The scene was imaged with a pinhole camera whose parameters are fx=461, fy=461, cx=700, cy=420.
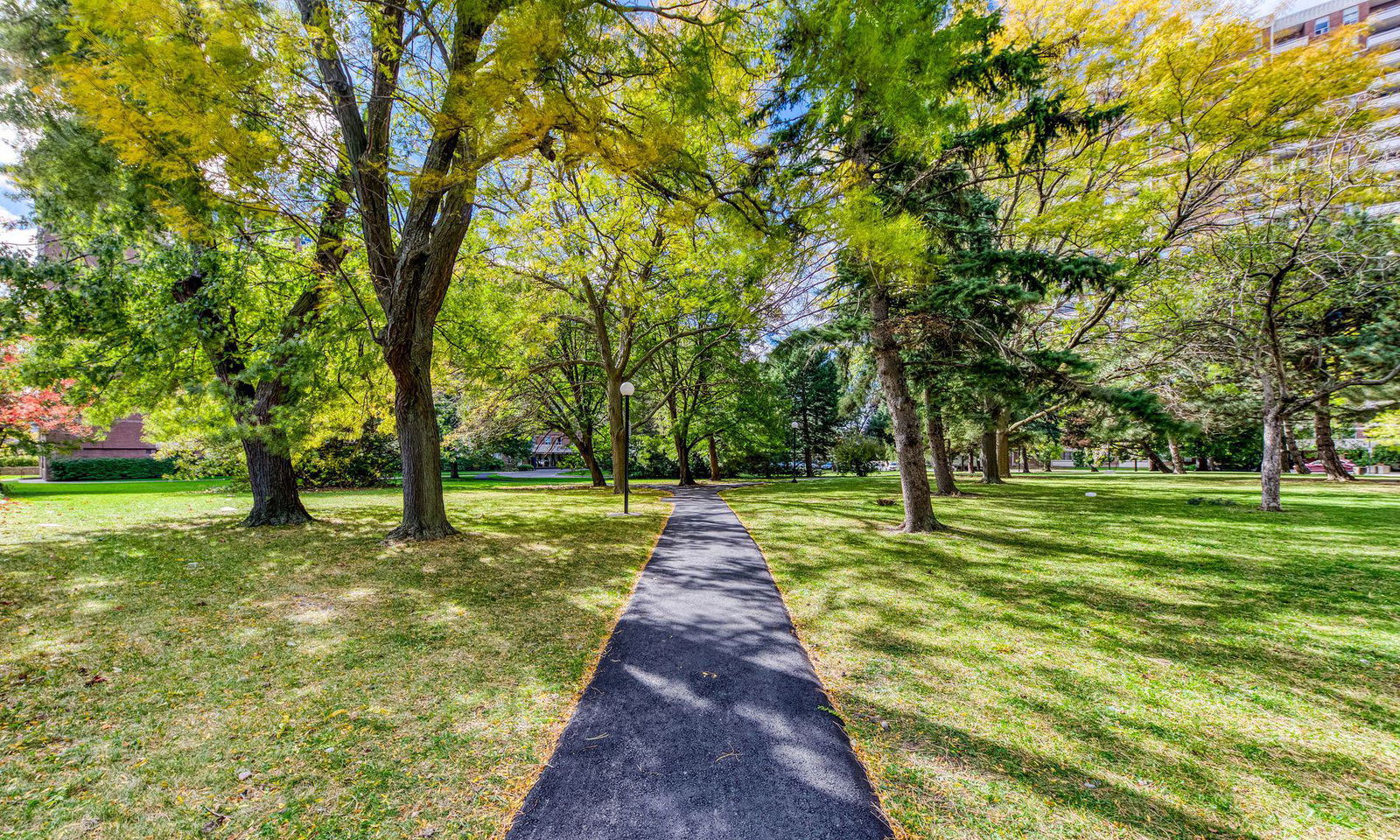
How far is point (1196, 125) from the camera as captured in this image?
7.79 metres

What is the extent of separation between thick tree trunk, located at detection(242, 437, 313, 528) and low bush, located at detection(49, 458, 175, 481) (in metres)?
22.1

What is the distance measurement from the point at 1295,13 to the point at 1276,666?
70988 millimetres

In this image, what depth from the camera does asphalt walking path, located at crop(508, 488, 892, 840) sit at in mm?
2039

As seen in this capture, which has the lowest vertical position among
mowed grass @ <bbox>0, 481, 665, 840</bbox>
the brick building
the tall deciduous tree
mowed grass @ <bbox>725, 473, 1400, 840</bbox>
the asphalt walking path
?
mowed grass @ <bbox>725, 473, 1400, 840</bbox>

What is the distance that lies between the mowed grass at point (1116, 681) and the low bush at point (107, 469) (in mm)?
33180

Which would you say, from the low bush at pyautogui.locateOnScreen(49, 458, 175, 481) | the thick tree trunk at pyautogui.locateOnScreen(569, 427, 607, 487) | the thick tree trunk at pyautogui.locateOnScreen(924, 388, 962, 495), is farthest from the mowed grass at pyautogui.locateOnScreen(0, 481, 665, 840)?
the low bush at pyautogui.locateOnScreen(49, 458, 175, 481)

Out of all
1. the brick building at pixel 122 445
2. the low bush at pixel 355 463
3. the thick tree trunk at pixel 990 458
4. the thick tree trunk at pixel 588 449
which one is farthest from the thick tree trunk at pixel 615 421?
the brick building at pixel 122 445

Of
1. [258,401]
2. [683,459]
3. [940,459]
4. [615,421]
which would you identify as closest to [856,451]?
[683,459]

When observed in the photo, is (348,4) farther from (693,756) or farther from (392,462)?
(392,462)

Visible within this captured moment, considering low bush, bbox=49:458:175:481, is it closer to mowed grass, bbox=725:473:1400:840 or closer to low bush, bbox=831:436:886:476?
mowed grass, bbox=725:473:1400:840

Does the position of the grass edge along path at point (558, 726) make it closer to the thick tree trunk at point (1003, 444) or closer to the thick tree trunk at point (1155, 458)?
the thick tree trunk at point (1003, 444)

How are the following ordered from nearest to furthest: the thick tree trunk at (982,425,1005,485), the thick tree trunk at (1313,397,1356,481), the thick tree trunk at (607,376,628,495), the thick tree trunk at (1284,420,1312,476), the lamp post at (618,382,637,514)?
the lamp post at (618,382,637,514) < the thick tree trunk at (607,376,628,495) < the thick tree trunk at (982,425,1005,485) < the thick tree trunk at (1313,397,1356,481) < the thick tree trunk at (1284,420,1312,476)

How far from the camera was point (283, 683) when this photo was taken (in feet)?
10.3

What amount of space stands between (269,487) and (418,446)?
13.1ft
